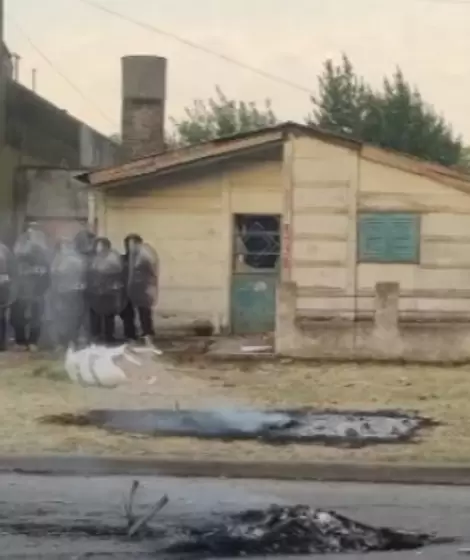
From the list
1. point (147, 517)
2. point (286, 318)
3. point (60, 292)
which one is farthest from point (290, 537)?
point (60, 292)

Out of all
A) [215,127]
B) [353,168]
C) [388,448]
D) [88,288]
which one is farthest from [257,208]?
[215,127]

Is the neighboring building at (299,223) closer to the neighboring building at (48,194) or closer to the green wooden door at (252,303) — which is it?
the green wooden door at (252,303)

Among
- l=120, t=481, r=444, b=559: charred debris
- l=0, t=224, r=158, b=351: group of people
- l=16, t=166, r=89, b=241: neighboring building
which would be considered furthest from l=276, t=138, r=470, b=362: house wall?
l=120, t=481, r=444, b=559: charred debris

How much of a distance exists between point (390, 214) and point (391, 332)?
283cm

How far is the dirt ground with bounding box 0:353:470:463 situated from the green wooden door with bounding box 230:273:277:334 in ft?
11.0

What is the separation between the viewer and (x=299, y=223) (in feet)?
65.2

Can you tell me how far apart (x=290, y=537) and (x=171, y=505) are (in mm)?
1353

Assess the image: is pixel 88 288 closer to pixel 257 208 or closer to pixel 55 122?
pixel 257 208

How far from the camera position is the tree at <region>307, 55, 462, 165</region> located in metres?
40.6

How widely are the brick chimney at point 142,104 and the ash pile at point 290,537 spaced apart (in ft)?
60.1

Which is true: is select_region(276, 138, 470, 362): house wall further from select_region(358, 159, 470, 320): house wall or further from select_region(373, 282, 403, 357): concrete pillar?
select_region(373, 282, 403, 357): concrete pillar

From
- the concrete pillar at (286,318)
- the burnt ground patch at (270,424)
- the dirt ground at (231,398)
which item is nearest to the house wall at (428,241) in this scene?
the concrete pillar at (286,318)

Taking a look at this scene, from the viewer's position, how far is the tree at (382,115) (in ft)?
133

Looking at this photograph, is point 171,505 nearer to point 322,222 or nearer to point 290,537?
point 290,537
